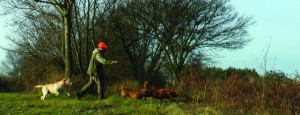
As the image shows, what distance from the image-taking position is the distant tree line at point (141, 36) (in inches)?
1232

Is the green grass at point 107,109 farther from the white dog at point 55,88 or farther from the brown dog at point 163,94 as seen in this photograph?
the white dog at point 55,88

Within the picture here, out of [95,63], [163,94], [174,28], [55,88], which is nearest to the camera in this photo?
[163,94]

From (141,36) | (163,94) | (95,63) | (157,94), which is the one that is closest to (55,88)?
(95,63)

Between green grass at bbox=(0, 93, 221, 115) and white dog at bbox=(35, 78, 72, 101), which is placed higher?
white dog at bbox=(35, 78, 72, 101)

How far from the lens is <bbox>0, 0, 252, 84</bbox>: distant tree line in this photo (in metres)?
31.3

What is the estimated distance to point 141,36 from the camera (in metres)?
34.3

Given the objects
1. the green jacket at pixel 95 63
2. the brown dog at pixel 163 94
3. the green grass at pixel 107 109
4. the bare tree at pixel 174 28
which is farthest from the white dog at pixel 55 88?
the bare tree at pixel 174 28

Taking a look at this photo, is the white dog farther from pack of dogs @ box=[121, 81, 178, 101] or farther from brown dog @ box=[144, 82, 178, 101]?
brown dog @ box=[144, 82, 178, 101]

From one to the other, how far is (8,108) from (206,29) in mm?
22316

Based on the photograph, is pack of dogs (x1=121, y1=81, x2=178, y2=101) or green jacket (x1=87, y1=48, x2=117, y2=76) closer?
pack of dogs (x1=121, y1=81, x2=178, y2=101)

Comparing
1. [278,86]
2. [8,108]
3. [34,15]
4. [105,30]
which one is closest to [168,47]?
[105,30]

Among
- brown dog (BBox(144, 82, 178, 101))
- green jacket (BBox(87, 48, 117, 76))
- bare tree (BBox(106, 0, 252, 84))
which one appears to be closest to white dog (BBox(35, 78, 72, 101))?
green jacket (BBox(87, 48, 117, 76))

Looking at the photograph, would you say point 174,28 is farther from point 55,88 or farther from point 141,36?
point 55,88

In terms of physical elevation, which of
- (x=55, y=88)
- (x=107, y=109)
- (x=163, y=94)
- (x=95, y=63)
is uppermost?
(x=95, y=63)
